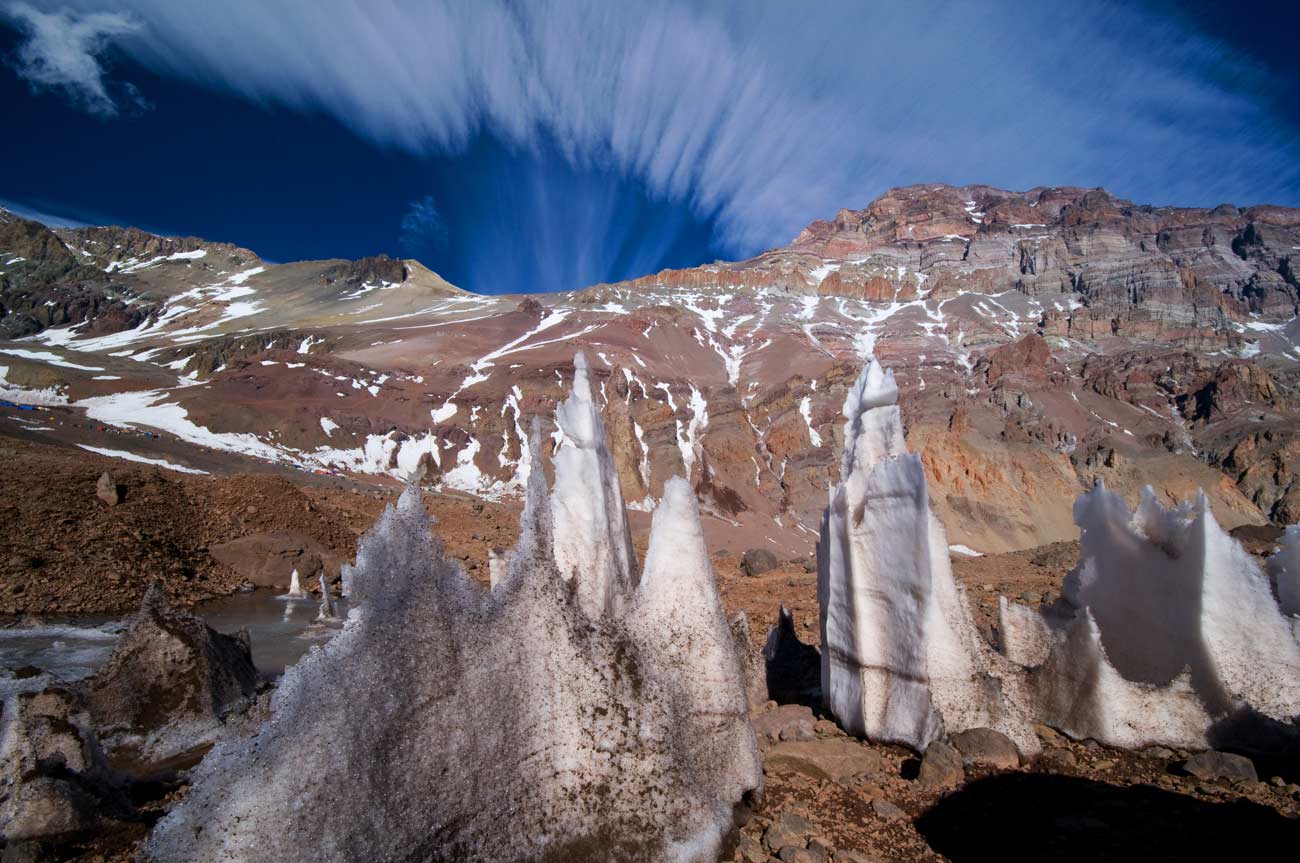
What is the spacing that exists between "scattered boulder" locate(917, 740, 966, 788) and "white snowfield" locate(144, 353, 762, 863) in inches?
44.8

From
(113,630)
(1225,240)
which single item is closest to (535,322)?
(113,630)

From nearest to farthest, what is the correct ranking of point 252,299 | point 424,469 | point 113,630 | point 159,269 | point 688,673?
point 688,673
point 113,630
point 424,469
point 252,299
point 159,269

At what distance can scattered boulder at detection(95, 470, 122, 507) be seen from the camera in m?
13.1

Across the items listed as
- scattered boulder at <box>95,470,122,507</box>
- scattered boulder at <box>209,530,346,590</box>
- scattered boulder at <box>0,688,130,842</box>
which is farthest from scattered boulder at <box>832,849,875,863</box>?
scattered boulder at <box>95,470,122,507</box>

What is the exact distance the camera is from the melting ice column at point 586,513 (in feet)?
12.2

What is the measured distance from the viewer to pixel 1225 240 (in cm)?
12356

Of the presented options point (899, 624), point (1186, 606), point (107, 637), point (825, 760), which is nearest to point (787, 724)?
point (825, 760)

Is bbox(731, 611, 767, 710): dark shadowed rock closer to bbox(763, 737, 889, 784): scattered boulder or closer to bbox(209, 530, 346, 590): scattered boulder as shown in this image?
bbox(763, 737, 889, 784): scattered boulder

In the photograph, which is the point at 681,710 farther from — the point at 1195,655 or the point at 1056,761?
the point at 1195,655

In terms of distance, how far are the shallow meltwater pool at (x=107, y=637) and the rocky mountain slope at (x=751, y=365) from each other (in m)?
17.3

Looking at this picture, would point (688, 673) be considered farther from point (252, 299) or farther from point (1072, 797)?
point (252, 299)

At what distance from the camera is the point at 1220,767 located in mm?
4125

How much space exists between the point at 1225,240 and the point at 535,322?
13257cm

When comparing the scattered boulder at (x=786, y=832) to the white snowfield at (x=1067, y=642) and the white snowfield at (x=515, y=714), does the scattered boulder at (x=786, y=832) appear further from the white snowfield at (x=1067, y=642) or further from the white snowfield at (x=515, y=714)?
the white snowfield at (x=1067, y=642)
